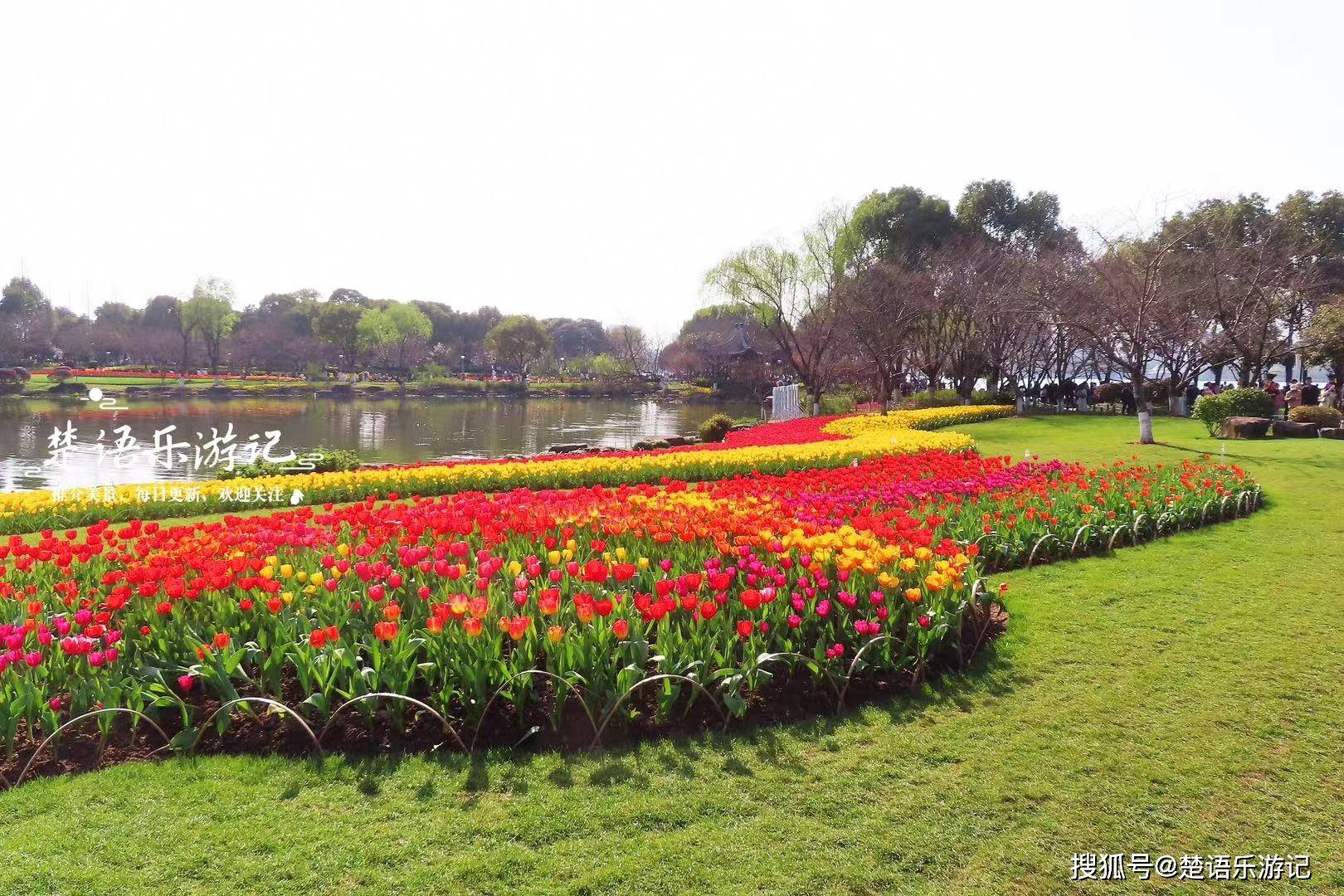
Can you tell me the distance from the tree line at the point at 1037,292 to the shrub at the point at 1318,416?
300 centimetres

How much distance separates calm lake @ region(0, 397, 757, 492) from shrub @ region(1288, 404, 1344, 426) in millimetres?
18424

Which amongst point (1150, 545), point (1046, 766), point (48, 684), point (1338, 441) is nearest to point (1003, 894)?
point (1046, 766)

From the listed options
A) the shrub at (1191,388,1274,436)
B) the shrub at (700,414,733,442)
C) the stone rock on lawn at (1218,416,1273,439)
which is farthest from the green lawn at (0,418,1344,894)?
the shrub at (700,414,733,442)

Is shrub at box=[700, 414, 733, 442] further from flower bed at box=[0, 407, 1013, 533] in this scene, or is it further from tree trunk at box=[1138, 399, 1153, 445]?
tree trunk at box=[1138, 399, 1153, 445]

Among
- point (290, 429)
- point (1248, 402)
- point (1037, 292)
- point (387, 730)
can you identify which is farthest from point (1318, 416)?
point (290, 429)

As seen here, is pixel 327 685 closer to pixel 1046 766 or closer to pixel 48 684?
pixel 48 684

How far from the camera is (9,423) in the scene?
31.1m

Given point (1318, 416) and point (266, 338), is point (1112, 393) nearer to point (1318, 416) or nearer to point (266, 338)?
point (1318, 416)

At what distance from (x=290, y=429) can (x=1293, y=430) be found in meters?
32.9

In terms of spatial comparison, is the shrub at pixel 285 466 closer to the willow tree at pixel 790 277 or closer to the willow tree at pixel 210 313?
the willow tree at pixel 790 277

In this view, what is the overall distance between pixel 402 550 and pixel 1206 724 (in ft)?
14.7

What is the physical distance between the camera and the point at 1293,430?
1606 cm

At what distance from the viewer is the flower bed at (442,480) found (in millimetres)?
9344

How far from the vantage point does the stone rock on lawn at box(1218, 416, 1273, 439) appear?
52.1 feet
